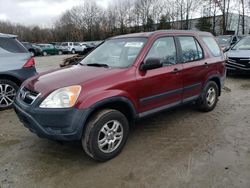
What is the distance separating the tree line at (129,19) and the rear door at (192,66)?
35705 millimetres

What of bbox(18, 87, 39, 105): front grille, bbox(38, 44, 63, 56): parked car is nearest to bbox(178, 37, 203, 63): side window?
bbox(18, 87, 39, 105): front grille

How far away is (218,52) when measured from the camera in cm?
562

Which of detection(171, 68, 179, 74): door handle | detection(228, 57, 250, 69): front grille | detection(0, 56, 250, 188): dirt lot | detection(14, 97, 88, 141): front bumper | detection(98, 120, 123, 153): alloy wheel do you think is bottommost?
detection(0, 56, 250, 188): dirt lot

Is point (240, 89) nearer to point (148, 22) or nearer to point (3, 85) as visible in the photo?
point (3, 85)

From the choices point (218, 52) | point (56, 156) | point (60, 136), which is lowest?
point (56, 156)

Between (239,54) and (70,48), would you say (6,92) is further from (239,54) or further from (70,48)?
(70,48)

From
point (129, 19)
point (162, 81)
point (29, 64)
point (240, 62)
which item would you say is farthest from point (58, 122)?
point (129, 19)

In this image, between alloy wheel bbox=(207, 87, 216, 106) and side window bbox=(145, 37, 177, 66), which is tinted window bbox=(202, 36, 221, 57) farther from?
side window bbox=(145, 37, 177, 66)

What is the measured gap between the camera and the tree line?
40156 millimetres

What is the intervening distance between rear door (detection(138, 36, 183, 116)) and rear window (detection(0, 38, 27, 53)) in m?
3.53

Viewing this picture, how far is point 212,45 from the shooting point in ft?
18.2

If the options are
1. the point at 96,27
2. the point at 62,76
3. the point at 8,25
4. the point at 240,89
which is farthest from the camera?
the point at 8,25

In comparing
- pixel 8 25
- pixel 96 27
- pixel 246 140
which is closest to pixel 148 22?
pixel 96 27

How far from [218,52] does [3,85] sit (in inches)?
188
